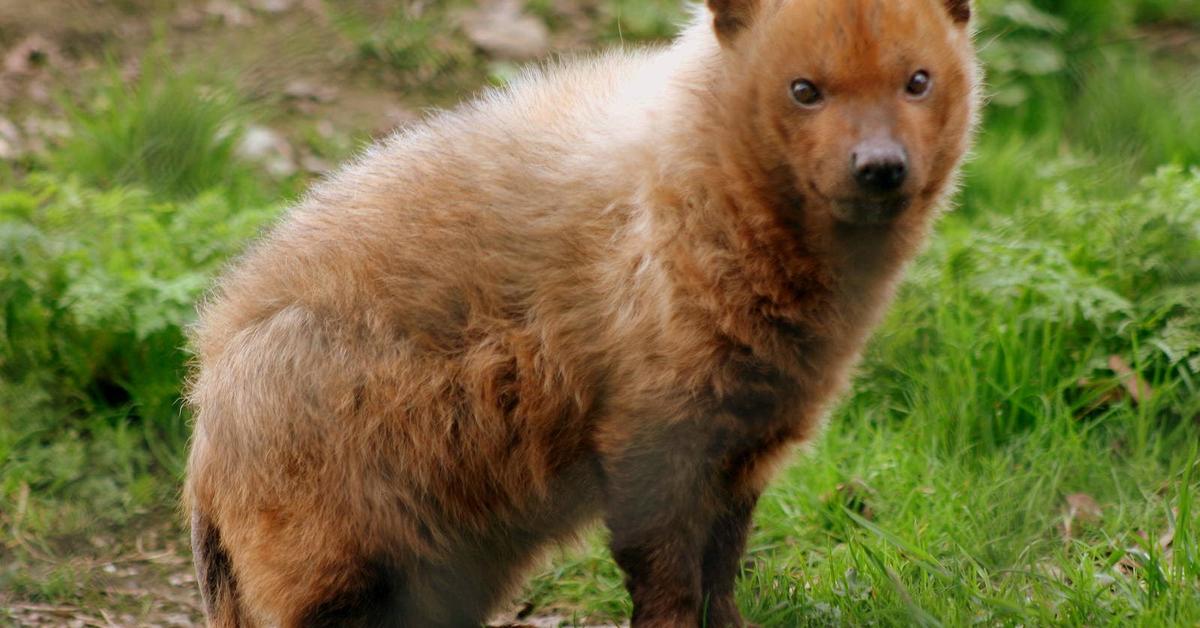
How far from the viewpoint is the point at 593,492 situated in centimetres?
409

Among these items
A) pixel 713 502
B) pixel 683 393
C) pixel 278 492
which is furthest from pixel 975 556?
pixel 278 492

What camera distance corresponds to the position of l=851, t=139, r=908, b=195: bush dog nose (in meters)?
3.51

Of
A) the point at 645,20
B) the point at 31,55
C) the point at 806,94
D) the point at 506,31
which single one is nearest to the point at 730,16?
the point at 806,94

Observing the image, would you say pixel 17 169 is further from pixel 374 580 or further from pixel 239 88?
pixel 374 580

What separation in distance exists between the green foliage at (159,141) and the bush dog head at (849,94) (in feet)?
11.2

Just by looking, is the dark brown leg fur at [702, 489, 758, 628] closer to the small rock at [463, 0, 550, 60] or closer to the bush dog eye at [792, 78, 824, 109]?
the bush dog eye at [792, 78, 824, 109]

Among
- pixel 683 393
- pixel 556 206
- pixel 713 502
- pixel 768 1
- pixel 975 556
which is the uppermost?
pixel 768 1

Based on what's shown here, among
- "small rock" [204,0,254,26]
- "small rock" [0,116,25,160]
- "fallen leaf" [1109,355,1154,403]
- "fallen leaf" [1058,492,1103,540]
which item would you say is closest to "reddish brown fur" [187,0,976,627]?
"fallen leaf" [1058,492,1103,540]

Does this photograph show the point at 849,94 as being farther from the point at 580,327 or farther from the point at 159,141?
the point at 159,141

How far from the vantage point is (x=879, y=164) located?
11.5 feet

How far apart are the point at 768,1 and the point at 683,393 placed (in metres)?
1.04

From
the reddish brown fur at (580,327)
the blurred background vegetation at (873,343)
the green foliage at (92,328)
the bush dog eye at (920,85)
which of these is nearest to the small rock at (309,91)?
the blurred background vegetation at (873,343)

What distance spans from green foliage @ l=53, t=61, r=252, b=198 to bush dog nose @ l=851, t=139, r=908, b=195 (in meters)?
3.78

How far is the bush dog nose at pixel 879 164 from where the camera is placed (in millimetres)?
3508
